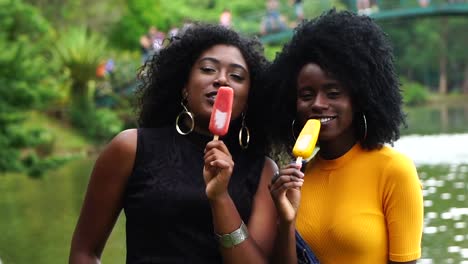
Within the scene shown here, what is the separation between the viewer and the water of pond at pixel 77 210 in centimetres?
869

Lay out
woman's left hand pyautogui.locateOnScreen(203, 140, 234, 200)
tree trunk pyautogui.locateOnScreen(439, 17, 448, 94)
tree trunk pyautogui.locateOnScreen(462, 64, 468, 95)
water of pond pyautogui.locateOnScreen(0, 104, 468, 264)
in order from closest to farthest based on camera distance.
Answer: woman's left hand pyautogui.locateOnScreen(203, 140, 234, 200) < water of pond pyautogui.locateOnScreen(0, 104, 468, 264) < tree trunk pyautogui.locateOnScreen(462, 64, 468, 95) < tree trunk pyautogui.locateOnScreen(439, 17, 448, 94)

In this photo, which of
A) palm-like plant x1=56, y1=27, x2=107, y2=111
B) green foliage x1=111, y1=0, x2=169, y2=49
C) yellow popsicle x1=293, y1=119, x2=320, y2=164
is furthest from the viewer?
green foliage x1=111, y1=0, x2=169, y2=49

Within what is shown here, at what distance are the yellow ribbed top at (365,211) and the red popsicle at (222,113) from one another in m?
0.43

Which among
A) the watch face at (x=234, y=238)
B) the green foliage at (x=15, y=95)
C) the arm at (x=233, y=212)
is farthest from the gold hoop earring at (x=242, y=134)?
the green foliage at (x=15, y=95)

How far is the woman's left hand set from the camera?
2699mm

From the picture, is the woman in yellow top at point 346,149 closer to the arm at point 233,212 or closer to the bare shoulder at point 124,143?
the arm at point 233,212

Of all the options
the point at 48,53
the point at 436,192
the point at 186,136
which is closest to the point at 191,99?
the point at 186,136

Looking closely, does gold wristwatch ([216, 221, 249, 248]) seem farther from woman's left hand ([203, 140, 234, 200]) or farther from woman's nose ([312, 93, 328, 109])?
woman's nose ([312, 93, 328, 109])

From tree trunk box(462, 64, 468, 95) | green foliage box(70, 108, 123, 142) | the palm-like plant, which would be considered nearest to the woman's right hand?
green foliage box(70, 108, 123, 142)

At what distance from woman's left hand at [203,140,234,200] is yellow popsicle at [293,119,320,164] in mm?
213

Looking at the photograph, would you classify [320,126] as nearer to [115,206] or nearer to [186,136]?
[186,136]

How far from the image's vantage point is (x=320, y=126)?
2939mm

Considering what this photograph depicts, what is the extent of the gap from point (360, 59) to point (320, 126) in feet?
0.80

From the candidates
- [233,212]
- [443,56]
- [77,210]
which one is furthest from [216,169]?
[443,56]
